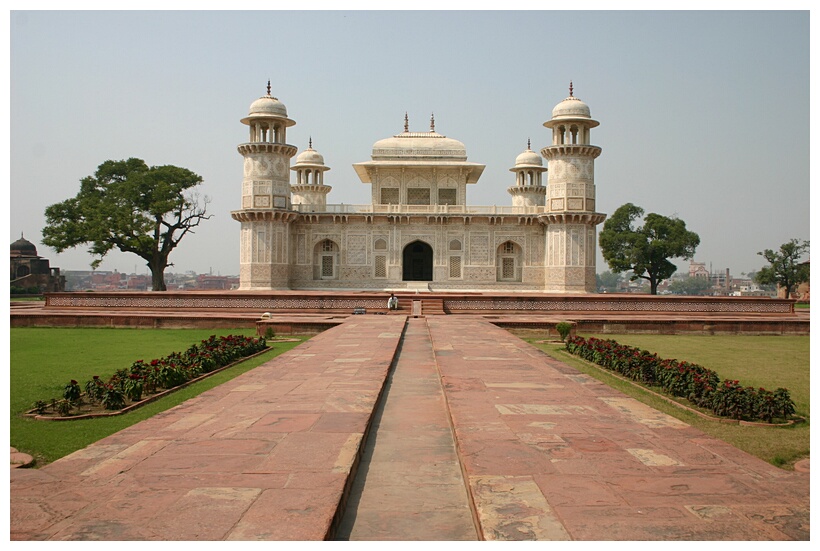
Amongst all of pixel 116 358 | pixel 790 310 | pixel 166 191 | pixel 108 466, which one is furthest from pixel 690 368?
pixel 166 191

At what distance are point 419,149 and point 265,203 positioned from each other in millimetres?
7937

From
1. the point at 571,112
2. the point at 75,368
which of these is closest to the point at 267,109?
the point at 571,112

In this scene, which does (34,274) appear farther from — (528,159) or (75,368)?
(75,368)

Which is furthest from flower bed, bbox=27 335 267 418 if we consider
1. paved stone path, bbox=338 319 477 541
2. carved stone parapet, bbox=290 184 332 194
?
carved stone parapet, bbox=290 184 332 194

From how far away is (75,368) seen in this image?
9594 mm

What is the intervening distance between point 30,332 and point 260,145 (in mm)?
16356

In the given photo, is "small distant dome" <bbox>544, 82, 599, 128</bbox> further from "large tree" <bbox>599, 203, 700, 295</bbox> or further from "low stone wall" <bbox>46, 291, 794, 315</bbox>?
"large tree" <bbox>599, 203, 700, 295</bbox>

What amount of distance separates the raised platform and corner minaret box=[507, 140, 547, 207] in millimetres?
16455

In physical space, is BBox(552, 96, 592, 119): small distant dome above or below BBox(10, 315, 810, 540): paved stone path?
above

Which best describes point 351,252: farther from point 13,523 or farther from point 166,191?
point 13,523

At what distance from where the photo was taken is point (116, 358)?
10.8 meters

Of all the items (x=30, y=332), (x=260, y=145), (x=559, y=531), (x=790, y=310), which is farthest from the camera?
(x=260, y=145)

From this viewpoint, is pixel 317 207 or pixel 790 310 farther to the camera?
pixel 317 207

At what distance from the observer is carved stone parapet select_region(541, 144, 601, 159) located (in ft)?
98.0
